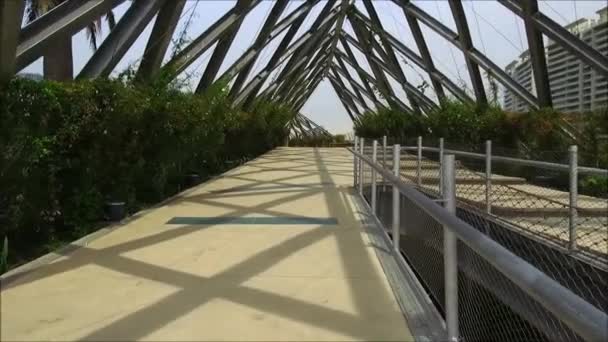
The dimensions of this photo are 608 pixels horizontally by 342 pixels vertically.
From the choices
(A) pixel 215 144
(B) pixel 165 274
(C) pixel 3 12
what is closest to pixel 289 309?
(B) pixel 165 274

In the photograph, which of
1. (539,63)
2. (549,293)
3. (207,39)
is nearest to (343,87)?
(539,63)

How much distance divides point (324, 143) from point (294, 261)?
40.3 meters

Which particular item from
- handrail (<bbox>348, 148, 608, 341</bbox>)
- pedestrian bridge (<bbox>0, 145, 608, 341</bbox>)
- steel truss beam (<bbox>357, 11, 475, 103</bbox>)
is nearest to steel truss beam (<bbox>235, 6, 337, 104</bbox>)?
steel truss beam (<bbox>357, 11, 475, 103</bbox>)

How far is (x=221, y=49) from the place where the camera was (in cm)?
1455

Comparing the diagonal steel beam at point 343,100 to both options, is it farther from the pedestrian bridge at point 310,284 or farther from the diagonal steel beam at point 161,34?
the pedestrian bridge at point 310,284

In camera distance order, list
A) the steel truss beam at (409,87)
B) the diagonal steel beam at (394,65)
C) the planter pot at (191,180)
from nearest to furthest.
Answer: the planter pot at (191,180) < the steel truss beam at (409,87) < the diagonal steel beam at (394,65)

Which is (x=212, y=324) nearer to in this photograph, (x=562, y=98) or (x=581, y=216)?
(x=581, y=216)

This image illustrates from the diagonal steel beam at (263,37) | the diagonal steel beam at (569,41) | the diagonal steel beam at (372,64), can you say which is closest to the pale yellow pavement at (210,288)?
the diagonal steel beam at (569,41)

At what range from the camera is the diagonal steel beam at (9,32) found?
5082 millimetres

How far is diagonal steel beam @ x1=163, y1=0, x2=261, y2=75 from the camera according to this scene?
10941mm

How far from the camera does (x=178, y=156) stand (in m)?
9.05

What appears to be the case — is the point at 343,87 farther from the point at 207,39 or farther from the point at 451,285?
the point at 451,285

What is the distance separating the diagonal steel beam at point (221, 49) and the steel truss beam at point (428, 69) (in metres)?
8.68

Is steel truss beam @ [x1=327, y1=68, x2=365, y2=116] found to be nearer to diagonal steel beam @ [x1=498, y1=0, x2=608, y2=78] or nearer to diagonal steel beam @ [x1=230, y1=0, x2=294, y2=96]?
diagonal steel beam @ [x1=230, y1=0, x2=294, y2=96]
